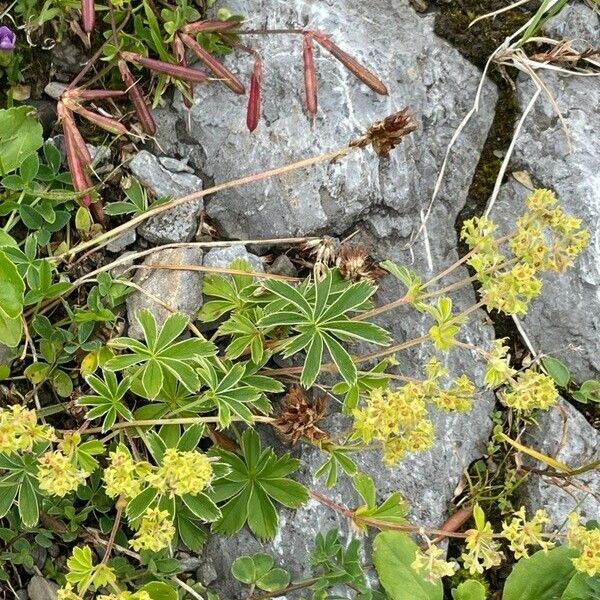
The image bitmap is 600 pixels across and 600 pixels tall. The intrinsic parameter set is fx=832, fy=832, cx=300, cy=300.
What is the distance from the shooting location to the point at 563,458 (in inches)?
131

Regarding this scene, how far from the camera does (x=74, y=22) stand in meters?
3.22

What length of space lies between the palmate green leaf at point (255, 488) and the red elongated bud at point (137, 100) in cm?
120

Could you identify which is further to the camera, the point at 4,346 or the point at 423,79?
the point at 423,79

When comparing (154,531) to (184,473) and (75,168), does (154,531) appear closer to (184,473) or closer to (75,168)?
(184,473)

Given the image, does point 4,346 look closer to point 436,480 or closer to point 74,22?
point 74,22

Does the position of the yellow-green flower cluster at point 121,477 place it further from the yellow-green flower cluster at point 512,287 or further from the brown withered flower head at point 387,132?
the brown withered flower head at point 387,132

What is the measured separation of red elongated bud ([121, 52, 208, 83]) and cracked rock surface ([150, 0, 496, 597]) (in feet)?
0.57

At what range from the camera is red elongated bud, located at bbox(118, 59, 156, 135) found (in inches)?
122

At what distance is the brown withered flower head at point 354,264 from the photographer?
3066 mm

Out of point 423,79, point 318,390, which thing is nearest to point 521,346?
point 318,390

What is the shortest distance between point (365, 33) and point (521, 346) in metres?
1.41

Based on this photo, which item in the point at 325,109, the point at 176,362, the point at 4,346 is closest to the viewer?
the point at 176,362

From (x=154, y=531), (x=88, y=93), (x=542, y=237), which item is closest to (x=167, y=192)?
(x=88, y=93)

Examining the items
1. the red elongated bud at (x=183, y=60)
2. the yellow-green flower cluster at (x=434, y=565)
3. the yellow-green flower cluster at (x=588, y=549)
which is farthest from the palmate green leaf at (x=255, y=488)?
the red elongated bud at (x=183, y=60)
